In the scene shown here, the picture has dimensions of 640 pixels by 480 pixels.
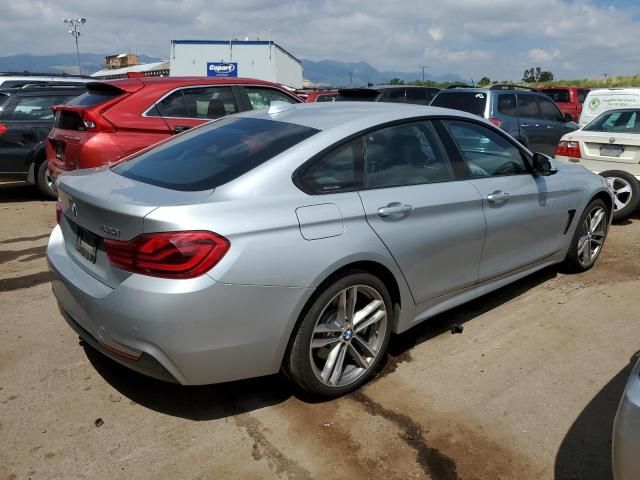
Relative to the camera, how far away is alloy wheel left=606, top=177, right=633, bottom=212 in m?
6.85

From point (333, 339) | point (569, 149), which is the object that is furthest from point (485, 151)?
point (569, 149)

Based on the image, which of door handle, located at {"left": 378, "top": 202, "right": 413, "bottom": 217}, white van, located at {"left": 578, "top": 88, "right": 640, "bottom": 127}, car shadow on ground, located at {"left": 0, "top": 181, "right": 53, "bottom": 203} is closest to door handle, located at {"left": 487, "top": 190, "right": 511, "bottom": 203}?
door handle, located at {"left": 378, "top": 202, "right": 413, "bottom": 217}

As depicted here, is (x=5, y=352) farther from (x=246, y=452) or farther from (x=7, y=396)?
(x=246, y=452)

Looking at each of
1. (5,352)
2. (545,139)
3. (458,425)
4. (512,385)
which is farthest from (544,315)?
(545,139)

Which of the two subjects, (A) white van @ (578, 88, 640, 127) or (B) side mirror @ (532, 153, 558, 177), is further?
(A) white van @ (578, 88, 640, 127)

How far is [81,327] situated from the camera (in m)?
2.89

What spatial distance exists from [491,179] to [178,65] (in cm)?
2497

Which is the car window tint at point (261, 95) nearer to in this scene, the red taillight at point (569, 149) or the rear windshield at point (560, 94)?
the red taillight at point (569, 149)

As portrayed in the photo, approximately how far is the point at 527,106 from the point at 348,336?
863 centimetres

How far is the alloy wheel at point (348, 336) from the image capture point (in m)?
2.97

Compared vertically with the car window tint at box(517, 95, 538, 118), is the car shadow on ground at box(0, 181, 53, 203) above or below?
below

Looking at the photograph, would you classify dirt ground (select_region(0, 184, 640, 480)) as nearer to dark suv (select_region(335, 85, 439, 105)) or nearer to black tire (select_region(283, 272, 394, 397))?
black tire (select_region(283, 272, 394, 397))

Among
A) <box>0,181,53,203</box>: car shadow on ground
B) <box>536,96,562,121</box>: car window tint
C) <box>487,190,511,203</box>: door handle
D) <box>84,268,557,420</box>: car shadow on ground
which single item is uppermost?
<box>536,96,562,121</box>: car window tint

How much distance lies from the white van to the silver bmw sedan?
9601mm
